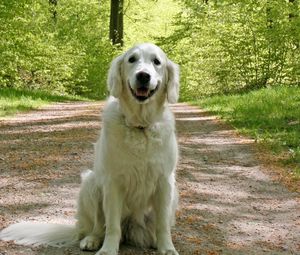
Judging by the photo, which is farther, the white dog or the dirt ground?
the dirt ground

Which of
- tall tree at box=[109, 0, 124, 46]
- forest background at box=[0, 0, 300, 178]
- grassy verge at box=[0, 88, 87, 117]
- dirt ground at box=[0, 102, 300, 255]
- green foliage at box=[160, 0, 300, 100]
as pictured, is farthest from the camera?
tall tree at box=[109, 0, 124, 46]

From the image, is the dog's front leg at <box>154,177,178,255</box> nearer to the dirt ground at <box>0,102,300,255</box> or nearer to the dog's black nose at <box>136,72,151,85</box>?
the dirt ground at <box>0,102,300,255</box>

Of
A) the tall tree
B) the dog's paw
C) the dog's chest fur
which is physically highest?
the tall tree

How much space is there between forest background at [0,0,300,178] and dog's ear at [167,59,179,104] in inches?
176

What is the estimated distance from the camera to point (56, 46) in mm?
21000

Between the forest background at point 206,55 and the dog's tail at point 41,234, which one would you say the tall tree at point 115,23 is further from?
the dog's tail at point 41,234

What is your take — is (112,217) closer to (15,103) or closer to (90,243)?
(90,243)

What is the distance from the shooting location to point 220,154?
25.5ft

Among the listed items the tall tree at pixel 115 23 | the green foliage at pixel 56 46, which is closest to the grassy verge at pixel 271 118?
the green foliage at pixel 56 46

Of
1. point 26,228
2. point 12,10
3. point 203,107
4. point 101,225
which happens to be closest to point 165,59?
point 101,225

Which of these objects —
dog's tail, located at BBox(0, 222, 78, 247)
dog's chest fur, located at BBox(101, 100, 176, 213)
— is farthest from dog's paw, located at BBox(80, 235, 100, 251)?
dog's chest fur, located at BBox(101, 100, 176, 213)

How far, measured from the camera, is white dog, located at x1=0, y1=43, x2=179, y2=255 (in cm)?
353

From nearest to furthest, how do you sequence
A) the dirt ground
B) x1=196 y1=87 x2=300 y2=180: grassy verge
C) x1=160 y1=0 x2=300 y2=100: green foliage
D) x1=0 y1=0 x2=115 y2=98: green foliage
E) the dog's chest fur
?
the dog's chest fur < the dirt ground < x1=196 y1=87 x2=300 y2=180: grassy verge < x1=0 y1=0 x2=115 y2=98: green foliage < x1=160 y1=0 x2=300 y2=100: green foliage

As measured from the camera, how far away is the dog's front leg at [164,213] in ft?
11.9
